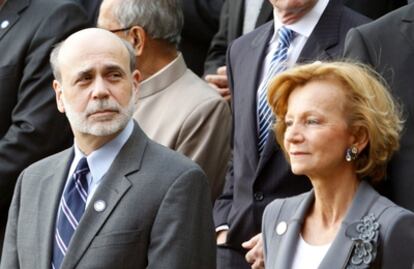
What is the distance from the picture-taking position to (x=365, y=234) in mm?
4938

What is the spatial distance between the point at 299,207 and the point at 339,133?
14.3 inches

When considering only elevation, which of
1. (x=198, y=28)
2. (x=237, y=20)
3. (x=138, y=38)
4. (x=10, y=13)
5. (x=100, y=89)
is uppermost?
(x=100, y=89)

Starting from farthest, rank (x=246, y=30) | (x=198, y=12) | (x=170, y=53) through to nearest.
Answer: (x=198, y=12) → (x=246, y=30) → (x=170, y=53)

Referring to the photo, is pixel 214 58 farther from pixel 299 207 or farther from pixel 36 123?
pixel 299 207

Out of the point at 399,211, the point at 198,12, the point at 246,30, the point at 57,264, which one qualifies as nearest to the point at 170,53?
the point at 246,30

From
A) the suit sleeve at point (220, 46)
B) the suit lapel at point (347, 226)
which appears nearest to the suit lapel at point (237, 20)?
the suit sleeve at point (220, 46)

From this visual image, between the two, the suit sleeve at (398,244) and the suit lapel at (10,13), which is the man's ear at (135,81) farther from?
the suit lapel at (10,13)

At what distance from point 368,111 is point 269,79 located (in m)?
1.34

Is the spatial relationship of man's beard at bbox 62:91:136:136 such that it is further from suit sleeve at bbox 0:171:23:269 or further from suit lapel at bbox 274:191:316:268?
suit lapel at bbox 274:191:316:268

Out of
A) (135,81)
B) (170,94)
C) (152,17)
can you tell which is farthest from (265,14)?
(135,81)

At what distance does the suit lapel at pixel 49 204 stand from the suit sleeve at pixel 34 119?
1.46m

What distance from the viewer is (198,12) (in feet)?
27.3

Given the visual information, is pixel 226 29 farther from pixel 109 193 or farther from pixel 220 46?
pixel 109 193

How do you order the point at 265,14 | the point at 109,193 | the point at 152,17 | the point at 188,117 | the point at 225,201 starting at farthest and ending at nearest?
the point at 265,14 < the point at 152,17 < the point at 188,117 < the point at 225,201 < the point at 109,193
